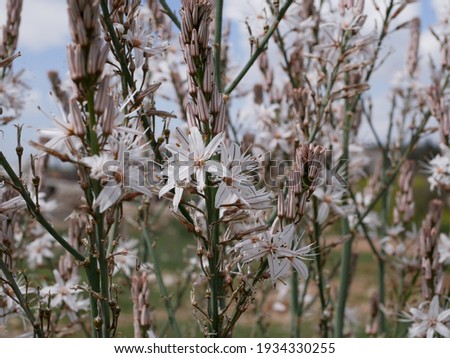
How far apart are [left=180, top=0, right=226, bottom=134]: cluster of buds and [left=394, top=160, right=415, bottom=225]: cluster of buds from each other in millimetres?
1942

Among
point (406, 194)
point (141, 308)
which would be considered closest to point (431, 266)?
point (406, 194)

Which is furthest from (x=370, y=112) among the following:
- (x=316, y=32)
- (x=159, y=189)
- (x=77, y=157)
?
(x=77, y=157)

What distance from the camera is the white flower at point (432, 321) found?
2.22m

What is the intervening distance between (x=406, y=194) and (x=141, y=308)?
1782 millimetres

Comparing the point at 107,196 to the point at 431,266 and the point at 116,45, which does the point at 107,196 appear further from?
the point at 431,266

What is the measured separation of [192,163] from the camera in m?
1.39

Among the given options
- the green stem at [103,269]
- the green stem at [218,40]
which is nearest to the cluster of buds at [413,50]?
the green stem at [218,40]

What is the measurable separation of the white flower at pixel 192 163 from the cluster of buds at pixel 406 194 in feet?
6.49

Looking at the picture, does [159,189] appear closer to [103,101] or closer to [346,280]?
[103,101]

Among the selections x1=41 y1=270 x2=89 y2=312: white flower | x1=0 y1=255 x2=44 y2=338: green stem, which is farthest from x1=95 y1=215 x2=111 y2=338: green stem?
x1=41 y1=270 x2=89 y2=312: white flower

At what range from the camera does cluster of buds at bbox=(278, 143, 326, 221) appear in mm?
1505

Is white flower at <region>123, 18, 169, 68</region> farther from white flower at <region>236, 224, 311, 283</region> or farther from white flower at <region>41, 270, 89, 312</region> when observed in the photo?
white flower at <region>41, 270, 89, 312</region>

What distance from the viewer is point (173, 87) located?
3.19 m

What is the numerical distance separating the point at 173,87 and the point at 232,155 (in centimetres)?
183
